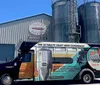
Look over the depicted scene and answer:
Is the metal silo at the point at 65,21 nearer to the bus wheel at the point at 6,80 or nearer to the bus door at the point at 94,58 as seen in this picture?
the bus door at the point at 94,58

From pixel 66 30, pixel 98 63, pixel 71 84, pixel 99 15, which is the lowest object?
pixel 71 84

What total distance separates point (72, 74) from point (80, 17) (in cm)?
1311

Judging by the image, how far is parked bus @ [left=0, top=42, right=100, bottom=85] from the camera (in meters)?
14.2

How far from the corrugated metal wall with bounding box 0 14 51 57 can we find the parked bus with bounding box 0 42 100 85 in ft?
42.9

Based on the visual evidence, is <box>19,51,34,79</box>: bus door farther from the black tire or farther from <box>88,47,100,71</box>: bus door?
<box>88,47,100,71</box>: bus door

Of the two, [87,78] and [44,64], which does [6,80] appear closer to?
[44,64]

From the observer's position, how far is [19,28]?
28312 millimetres

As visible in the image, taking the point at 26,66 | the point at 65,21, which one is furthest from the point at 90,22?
the point at 26,66

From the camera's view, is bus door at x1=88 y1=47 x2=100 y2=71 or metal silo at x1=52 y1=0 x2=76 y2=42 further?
metal silo at x1=52 y1=0 x2=76 y2=42

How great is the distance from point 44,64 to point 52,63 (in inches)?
21.1

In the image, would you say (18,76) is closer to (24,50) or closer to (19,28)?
(24,50)

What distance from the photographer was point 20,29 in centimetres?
2830

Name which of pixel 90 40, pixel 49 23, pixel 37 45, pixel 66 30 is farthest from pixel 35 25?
pixel 37 45

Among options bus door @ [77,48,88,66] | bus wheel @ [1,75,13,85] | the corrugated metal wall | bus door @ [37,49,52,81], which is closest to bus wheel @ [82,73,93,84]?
bus door @ [77,48,88,66]
